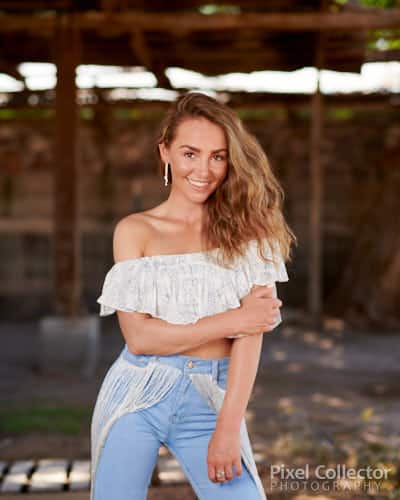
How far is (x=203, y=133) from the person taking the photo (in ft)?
5.66

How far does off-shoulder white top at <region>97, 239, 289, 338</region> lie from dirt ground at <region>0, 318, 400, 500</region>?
5.98 feet

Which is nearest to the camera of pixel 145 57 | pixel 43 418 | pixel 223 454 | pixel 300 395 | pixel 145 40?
pixel 223 454

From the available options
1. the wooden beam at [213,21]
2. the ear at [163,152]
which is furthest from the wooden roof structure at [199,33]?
the ear at [163,152]

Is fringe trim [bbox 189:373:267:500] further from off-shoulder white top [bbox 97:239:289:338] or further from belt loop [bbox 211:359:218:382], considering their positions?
off-shoulder white top [bbox 97:239:289:338]

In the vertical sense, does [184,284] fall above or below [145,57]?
below

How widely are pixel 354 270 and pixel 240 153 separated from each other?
7.98m

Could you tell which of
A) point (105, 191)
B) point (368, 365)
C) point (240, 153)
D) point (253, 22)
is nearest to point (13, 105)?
point (105, 191)

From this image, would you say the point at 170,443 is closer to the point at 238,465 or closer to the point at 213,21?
the point at 238,465

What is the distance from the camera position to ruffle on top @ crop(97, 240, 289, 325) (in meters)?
1.71

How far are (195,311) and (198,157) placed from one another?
0.38 m

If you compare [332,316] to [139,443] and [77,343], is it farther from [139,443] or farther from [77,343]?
[139,443]

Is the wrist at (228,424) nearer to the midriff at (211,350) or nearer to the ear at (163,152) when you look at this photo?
the midriff at (211,350)

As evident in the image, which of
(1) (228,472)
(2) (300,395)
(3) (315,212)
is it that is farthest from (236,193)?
(3) (315,212)

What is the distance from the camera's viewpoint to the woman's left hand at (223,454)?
157cm
